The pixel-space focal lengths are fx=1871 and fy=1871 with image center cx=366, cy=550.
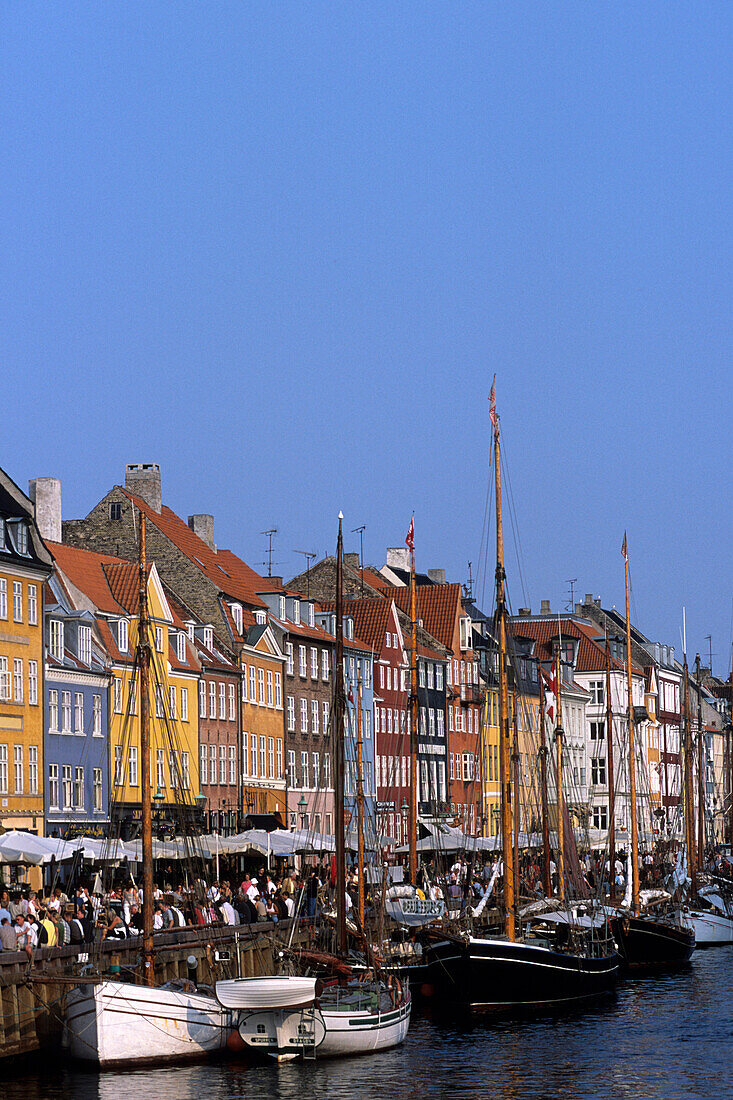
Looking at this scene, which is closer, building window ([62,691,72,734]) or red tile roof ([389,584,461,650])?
building window ([62,691,72,734])

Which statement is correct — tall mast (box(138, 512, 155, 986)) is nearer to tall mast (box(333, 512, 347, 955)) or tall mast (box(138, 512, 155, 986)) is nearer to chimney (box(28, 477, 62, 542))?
tall mast (box(333, 512, 347, 955))

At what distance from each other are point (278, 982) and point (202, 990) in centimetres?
265

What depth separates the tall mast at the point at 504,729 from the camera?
50188 mm

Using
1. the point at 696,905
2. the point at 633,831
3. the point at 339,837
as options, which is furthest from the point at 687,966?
the point at 339,837

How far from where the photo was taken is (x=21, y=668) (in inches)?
2616

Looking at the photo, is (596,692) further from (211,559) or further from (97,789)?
(97,789)

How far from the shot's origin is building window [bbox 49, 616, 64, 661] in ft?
229

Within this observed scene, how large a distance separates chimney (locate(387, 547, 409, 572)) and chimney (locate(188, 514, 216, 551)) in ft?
91.6

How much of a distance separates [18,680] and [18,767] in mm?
3054

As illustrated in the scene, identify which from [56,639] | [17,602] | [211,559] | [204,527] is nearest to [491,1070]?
[17,602]

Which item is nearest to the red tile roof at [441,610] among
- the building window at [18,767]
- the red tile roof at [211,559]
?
the red tile roof at [211,559]

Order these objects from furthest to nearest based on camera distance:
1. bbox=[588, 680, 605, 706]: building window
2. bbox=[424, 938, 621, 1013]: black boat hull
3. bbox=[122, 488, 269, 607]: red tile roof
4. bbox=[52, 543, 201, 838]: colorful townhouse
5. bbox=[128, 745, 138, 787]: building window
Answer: bbox=[588, 680, 605, 706]: building window < bbox=[122, 488, 269, 607]: red tile roof < bbox=[128, 745, 138, 787]: building window < bbox=[52, 543, 201, 838]: colorful townhouse < bbox=[424, 938, 621, 1013]: black boat hull

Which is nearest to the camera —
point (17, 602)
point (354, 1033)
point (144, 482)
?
point (354, 1033)

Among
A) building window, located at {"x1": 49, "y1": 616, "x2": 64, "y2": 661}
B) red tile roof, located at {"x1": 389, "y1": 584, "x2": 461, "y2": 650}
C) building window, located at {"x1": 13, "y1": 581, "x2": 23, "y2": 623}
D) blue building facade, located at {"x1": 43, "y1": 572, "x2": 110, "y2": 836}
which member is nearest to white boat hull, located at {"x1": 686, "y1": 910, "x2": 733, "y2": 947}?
blue building facade, located at {"x1": 43, "y1": 572, "x2": 110, "y2": 836}
